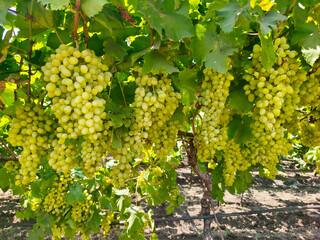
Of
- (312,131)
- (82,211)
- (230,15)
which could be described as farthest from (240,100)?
(82,211)

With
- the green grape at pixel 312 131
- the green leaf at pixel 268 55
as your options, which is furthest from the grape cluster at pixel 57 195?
the green grape at pixel 312 131

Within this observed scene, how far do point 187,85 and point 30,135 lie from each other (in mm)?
1081

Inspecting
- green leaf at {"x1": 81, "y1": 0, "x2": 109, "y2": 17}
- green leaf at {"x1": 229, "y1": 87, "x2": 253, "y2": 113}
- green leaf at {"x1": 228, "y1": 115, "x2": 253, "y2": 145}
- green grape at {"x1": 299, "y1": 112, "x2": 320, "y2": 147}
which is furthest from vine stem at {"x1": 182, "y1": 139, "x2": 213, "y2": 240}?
green leaf at {"x1": 81, "y1": 0, "x2": 109, "y2": 17}

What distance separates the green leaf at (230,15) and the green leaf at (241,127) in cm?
130

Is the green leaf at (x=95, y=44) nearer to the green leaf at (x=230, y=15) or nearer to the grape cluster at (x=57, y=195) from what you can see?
the green leaf at (x=230, y=15)

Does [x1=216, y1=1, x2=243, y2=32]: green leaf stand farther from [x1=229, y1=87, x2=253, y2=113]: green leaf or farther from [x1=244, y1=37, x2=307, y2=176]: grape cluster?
[x1=229, y1=87, x2=253, y2=113]: green leaf

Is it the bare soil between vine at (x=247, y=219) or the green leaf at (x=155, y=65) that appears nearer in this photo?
the green leaf at (x=155, y=65)

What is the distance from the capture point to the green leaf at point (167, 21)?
3.93 feet

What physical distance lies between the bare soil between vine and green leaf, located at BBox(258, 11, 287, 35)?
4515mm

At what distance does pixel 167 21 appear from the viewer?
1.25 meters

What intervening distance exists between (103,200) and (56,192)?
2.19ft

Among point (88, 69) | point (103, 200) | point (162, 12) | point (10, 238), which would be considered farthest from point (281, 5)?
point (10, 238)

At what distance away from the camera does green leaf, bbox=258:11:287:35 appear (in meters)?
1.16

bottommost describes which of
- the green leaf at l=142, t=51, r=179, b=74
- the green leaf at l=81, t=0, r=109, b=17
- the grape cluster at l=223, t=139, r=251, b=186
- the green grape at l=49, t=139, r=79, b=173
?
the green grape at l=49, t=139, r=79, b=173
